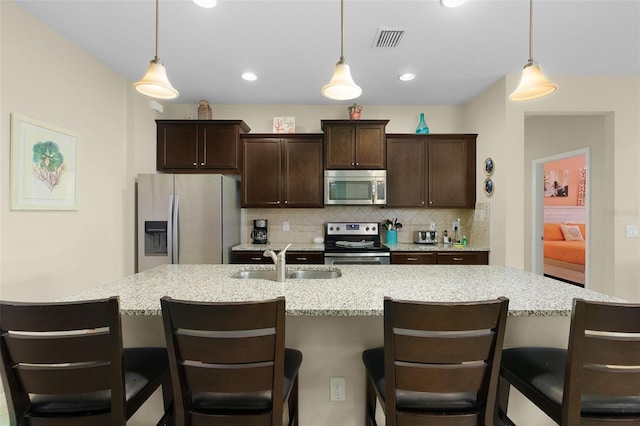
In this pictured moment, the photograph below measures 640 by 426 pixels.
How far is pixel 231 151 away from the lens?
3.69 metres

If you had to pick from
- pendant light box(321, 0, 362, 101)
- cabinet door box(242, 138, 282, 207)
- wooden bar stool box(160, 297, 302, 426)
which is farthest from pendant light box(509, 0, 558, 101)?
cabinet door box(242, 138, 282, 207)

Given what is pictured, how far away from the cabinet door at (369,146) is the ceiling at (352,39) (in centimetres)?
50

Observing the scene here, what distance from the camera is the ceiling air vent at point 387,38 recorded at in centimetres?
241

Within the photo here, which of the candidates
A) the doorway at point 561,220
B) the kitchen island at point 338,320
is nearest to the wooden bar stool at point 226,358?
the kitchen island at point 338,320

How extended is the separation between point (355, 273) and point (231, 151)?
96.1 inches

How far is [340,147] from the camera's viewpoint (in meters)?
3.74

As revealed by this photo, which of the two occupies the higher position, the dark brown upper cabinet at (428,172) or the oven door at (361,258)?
the dark brown upper cabinet at (428,172)

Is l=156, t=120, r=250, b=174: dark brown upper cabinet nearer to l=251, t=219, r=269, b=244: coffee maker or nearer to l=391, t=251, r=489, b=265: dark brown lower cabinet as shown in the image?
l=251, t=219, r=269, b=244: coffee maker

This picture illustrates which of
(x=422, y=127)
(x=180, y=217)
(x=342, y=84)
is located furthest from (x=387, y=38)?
(x=180, y=217)

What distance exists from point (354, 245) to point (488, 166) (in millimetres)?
1797

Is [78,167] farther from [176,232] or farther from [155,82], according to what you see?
[155,82]

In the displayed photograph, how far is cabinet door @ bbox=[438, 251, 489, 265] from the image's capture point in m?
3.46

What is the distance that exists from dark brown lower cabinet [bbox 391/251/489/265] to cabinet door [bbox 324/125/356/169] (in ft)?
4.02

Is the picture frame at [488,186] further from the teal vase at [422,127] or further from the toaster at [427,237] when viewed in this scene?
the teal vase at [422,127]
